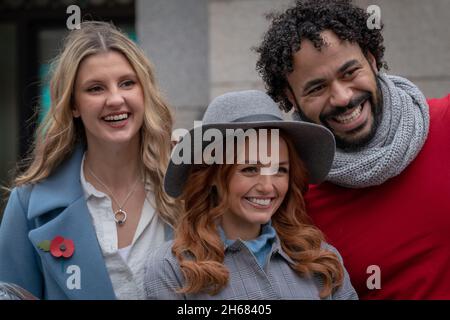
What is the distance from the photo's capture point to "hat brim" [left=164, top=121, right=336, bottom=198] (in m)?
2.85

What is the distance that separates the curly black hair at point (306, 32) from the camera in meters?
3.16

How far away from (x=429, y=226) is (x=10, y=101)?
5668 mm

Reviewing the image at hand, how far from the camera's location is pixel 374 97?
317 centimetres

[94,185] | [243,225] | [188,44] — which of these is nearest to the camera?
[243,225]

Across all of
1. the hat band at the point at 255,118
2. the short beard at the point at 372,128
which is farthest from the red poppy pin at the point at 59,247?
the short beard at the point at 372,128

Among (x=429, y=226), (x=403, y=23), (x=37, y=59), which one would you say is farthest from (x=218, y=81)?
(x=429, y=226)

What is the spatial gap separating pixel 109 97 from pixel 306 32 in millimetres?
821

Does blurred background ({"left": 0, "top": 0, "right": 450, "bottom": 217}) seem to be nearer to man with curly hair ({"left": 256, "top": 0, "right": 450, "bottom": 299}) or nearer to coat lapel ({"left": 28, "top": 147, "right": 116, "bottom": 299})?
coat lapel ({"left": 28, "top": 147, "right": 116, "bottom": 299})

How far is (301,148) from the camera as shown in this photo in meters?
3.04

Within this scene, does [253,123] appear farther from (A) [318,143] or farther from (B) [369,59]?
(B) [369,59]

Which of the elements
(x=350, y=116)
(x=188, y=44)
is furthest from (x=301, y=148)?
(x=188, y=44)

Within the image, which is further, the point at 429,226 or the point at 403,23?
the point at 403,23

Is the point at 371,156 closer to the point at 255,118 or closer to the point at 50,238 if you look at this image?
the point at 255,118

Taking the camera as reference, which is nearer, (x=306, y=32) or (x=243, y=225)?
(x=243, y=225)
